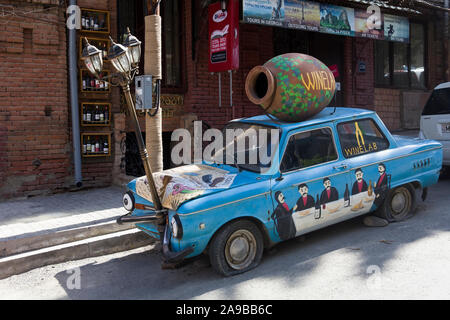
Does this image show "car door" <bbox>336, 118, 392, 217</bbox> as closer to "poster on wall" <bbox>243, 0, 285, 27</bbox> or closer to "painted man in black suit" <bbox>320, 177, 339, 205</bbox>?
"painted man in black suit" <bbox>320, 177, 339, 205</bbox>

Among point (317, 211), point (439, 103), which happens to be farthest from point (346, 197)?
point (439, 103)

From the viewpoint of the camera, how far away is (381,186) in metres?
5.41

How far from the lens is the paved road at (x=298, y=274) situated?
151 inches

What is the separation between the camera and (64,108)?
7.99 m

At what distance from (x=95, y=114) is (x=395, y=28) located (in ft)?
27.3

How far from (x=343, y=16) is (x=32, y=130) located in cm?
733

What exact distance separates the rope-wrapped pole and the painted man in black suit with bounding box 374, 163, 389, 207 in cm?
289

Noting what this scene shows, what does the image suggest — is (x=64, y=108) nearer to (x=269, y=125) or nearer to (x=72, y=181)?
(x=72, y=181)

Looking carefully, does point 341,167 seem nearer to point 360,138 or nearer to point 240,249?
point 360,138

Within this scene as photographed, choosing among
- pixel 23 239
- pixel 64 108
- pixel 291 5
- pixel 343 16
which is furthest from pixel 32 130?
pixel 343 16

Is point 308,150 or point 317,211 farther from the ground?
point 308,150

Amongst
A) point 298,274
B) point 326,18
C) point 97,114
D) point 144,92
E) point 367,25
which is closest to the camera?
point 298,274

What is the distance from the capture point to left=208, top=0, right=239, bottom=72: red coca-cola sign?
8.31 metres

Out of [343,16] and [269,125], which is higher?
[343,16]
